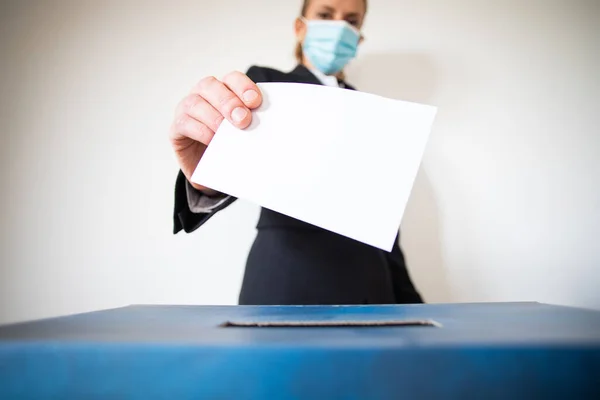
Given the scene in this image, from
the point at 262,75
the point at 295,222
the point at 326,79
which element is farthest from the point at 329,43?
the point at 295,222

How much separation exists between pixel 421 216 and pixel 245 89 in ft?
2.11

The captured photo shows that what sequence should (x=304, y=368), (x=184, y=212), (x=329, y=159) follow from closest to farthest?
(x=304, y=368) → (x=329, y=159) → (x=184, y=212)

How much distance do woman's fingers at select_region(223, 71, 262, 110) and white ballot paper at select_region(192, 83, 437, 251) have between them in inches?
0.4

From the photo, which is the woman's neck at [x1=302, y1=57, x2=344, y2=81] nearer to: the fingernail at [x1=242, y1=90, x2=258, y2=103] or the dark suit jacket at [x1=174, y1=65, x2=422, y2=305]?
the dark suit jacket at [x1=174, y1=65, x2=422, y2=305]

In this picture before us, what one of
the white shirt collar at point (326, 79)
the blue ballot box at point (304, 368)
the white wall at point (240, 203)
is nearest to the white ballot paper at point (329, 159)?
the blue ballot box at point (304, 368)

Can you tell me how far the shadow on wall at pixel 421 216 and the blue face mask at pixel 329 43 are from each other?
181 millimetres

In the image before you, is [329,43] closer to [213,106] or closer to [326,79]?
[326,79]

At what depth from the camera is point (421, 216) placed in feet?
2.82

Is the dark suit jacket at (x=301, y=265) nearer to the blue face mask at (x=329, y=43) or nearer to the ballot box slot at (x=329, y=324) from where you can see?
the blue face mask at (x=329, y=43)

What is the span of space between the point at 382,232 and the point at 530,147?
802 millimetres

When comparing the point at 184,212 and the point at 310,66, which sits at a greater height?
the point at 310,66

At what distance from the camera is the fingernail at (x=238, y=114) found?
0.36m

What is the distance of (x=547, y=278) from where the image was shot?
85 centimetres

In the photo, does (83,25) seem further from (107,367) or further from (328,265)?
(107,367)
